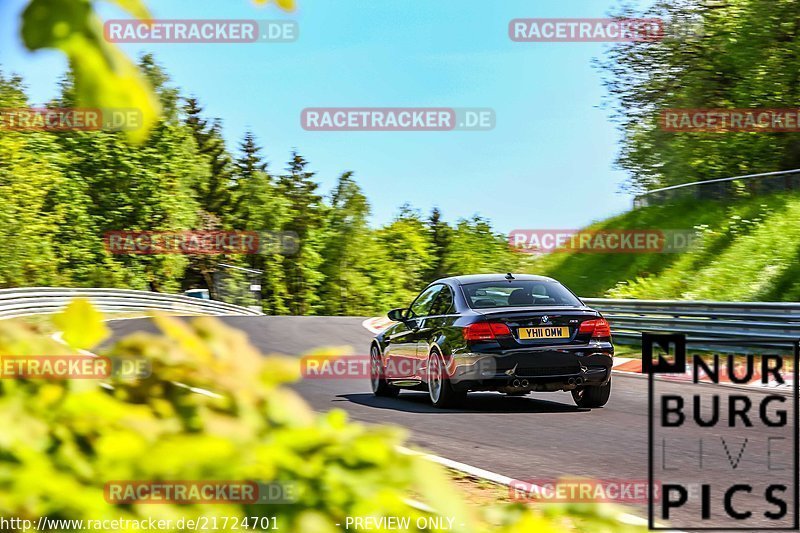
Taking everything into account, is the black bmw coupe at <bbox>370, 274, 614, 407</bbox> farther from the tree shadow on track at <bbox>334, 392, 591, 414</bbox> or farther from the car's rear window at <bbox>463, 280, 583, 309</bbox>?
the tree shadow on track at <bbox>334, 392, 591, 414</bbox>

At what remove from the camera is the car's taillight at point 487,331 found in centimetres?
1073

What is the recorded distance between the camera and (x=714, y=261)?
25422mm

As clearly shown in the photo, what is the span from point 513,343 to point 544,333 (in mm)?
368

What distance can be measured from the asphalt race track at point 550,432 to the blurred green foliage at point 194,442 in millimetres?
4757

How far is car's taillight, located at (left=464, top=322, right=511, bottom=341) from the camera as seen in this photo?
423 inches

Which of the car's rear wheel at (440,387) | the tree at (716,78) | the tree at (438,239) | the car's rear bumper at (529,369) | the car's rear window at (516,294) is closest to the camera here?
the car's rear bumper at (529,369)

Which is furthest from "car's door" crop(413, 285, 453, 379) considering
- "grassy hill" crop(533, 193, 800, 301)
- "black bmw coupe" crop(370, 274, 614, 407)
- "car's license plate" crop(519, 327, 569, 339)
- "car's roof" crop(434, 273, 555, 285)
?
"grassy hill" crop(533, 193, 800, 301)

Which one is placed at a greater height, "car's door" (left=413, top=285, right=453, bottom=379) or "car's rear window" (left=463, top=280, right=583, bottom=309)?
"car's rear window" (left=463, top=280, right=583, bottom=309)

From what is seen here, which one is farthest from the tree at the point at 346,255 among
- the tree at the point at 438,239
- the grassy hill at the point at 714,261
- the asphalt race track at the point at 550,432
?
the asphalt race track at the point at 550,432

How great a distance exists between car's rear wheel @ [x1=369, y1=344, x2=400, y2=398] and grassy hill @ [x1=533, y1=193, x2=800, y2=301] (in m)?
11.1

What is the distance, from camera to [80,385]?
1769mm

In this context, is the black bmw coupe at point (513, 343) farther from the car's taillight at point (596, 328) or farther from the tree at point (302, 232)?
the tree at point (302, 232)

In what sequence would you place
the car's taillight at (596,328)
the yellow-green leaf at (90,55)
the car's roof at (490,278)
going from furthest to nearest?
the car's roof at (490,278) → the car's taillight at (596,328) → the yellow-green leaf at (90,55)

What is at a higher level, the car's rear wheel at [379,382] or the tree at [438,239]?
the tree at [438,239]
